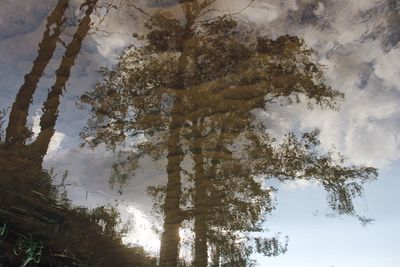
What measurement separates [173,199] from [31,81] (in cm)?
563

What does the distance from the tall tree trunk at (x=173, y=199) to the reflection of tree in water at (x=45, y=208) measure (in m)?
1.72

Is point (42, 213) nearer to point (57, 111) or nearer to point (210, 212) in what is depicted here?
point (57, 111)

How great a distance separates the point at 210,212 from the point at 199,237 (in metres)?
0.96

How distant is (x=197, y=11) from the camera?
52.1 ft

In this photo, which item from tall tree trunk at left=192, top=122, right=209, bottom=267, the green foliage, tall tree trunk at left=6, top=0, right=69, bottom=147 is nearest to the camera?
the green foliage

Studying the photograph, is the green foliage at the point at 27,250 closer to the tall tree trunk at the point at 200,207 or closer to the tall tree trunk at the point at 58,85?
the tall tree trunk at the point at 58,85

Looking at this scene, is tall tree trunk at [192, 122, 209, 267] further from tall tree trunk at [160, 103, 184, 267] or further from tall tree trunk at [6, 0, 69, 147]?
tall tree trunk at [6, 0, 69, 147]

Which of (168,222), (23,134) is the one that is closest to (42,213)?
(23,134)

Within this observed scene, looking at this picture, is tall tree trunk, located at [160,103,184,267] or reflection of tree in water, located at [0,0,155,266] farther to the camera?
tall tree trunk, located at [160,103,184,267]

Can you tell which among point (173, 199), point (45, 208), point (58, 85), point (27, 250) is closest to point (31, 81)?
point (58, 85)

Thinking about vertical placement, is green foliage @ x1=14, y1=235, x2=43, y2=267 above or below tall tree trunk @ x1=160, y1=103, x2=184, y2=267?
below

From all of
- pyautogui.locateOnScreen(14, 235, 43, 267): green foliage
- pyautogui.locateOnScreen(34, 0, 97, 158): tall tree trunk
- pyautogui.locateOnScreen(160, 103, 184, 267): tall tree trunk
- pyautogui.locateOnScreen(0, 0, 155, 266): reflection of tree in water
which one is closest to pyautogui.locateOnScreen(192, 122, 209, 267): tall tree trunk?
pyautogui.locateOnScreen(160, 103, 184, 267): tall tree trunk

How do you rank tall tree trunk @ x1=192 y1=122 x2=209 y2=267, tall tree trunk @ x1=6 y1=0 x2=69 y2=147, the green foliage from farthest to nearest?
tall tree trunk @ x1=192 y1=122 x2=209 y2=267 < tall tree trunk @ x1=6 y1=0 x2=69 y2=147 < the green foliage

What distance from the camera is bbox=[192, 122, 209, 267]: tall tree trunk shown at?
1488cm
